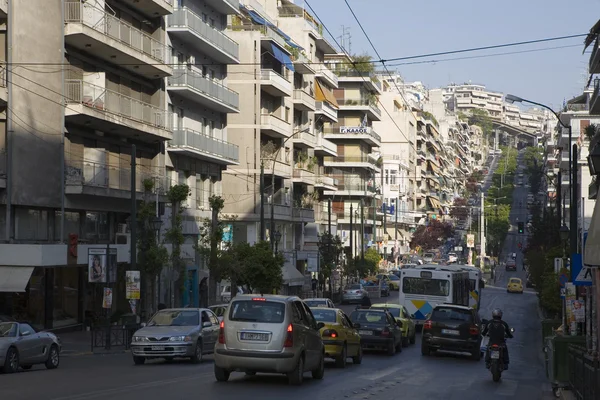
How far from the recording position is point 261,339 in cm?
2027

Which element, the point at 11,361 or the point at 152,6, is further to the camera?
the point at 152,6

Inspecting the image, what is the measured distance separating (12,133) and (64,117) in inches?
143

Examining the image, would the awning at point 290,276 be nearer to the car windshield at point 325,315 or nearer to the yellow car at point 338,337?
the yellow car at point 338,337

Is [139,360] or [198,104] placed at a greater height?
[198,104]

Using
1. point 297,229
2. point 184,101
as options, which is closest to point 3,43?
point 184,101

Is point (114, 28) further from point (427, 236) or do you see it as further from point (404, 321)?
point (427, 236)

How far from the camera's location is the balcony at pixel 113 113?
41781 millimetres

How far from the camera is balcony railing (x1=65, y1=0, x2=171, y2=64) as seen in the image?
135 feet

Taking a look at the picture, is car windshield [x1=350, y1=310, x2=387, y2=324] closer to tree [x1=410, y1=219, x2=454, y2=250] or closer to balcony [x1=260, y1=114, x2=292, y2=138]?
balcony [x1=260, y1=114, x2=292, y2=138]

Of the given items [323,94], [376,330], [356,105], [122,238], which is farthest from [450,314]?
[356,105]

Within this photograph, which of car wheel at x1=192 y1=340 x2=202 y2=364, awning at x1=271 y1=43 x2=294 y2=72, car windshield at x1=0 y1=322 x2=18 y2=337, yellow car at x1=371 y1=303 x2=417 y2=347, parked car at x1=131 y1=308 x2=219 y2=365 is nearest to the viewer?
car windshield at x1=0 y1=322 x2=18 y2=337

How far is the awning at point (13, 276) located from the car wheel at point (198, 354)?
1132 cm

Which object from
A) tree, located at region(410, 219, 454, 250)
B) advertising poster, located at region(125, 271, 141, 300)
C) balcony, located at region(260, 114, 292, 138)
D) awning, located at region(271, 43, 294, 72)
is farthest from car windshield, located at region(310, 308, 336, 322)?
tree, located at region(410, 219, 454, 250)

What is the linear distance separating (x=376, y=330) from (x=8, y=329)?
41.5 ft
